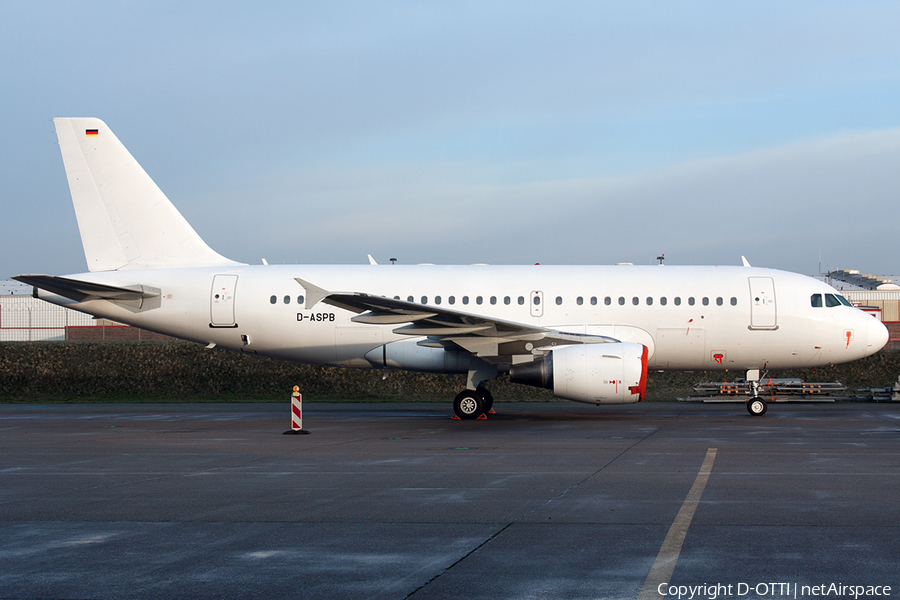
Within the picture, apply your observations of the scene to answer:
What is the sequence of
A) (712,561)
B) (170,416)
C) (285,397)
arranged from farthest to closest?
(285,397)
(170,416)
(712,561)

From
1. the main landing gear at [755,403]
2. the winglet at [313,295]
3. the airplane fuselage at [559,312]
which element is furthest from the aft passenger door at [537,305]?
the main landing gear at [755,403]

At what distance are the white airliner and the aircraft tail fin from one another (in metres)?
0.04

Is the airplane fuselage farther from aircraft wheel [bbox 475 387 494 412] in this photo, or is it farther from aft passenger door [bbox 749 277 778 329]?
aircraft wheel [bbox 475 387 494 412]

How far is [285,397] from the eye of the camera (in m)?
28.8

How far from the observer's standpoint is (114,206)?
20.4 metres

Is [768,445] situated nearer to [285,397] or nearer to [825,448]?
[825,448]

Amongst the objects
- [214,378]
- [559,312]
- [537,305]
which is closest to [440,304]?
[537,305]

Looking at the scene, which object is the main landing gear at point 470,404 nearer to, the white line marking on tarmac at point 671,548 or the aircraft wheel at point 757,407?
the aircraft wheel at point 757,407

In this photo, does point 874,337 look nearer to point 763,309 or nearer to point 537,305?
point 763,309

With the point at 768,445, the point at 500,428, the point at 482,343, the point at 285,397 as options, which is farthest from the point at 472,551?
the point at 285,397

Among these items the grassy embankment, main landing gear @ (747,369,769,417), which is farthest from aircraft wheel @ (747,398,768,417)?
the grassy embankment

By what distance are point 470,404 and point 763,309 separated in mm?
7640

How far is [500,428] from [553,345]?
2532 millimetres

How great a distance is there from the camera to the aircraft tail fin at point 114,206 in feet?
66.6
